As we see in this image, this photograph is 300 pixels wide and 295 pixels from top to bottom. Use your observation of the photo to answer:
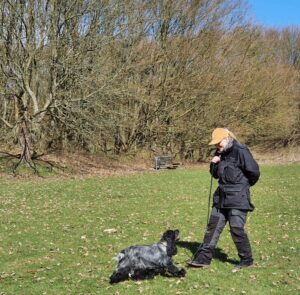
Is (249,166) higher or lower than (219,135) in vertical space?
lower

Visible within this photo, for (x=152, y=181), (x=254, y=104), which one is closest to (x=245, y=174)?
(x=152, y=181)

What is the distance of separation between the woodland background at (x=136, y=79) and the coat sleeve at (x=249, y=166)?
19.8 m

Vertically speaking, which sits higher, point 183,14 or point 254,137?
point 183,14

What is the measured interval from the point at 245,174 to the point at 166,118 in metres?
31.0

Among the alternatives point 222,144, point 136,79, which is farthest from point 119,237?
point 136,79

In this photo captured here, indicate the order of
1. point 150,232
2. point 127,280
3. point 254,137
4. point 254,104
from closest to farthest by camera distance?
point 127,280, point 150,232, point 254,104, point 254,137

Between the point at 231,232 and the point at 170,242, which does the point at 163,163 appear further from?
the point at 170,242

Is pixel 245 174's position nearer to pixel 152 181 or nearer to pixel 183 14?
pixel 152 181

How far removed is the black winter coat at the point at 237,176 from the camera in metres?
8.02

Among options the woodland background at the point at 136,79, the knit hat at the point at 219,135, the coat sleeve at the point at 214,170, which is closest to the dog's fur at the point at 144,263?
the coat sleeve at the point at 214,170

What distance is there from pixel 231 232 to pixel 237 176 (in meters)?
0.98

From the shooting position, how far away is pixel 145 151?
38.9 meters

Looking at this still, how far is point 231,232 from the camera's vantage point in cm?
819

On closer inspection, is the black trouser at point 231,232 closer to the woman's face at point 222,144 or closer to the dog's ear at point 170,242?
the dog's ear at point 170,242
